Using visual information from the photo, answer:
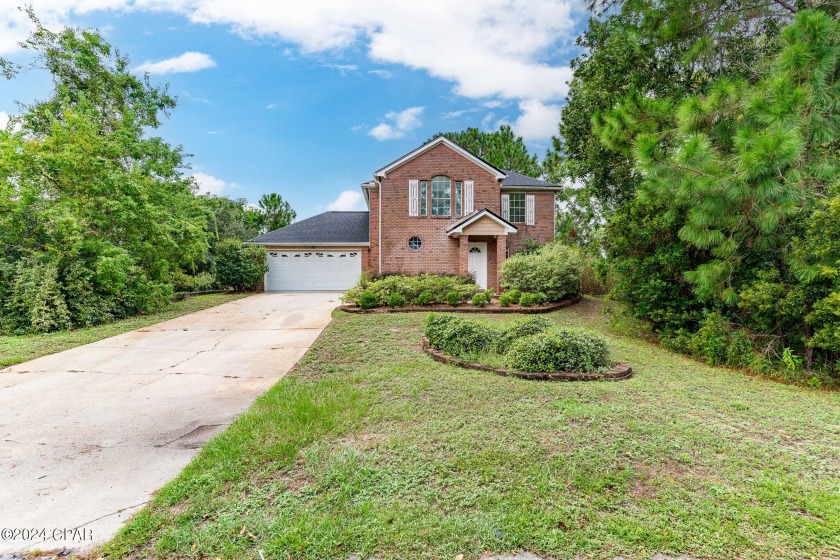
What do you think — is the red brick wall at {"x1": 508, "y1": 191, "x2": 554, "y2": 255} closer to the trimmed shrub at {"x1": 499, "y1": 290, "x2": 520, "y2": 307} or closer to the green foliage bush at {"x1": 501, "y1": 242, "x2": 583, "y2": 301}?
the green foliage bush at {"x1": 501, "y1": 242, "x2": 583, "y2": 301}

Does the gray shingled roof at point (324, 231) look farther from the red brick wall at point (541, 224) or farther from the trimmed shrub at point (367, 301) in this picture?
the trimmed shrub at point (367, 301)

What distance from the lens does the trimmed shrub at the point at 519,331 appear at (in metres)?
6.51

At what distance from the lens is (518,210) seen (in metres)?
17.9

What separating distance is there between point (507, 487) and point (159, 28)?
14.6m

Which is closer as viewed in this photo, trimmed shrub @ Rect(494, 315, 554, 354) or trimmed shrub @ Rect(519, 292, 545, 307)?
trimmed shrub @ Rect(494, 315, 554, 354)

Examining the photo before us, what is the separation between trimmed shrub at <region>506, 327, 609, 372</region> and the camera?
5551 mm

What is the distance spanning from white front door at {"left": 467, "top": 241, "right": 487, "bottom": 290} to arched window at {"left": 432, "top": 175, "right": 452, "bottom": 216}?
1.89 metres

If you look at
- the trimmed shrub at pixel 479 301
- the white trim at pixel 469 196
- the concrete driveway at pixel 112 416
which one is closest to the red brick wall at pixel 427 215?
the white trim at pixel 469 196

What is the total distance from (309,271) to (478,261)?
8.20m

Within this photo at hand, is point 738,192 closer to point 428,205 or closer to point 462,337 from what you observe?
point 462,337

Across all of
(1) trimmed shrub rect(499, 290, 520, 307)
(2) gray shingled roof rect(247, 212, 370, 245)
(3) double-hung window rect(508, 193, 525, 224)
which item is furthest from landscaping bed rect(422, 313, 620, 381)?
(2) gray shingled roof rect(247, 212, 370, 245)

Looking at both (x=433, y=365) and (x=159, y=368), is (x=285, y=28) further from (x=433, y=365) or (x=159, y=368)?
(x=433, y=365)

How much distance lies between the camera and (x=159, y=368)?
642 centimetres

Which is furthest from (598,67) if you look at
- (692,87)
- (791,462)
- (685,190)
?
(791,462)
